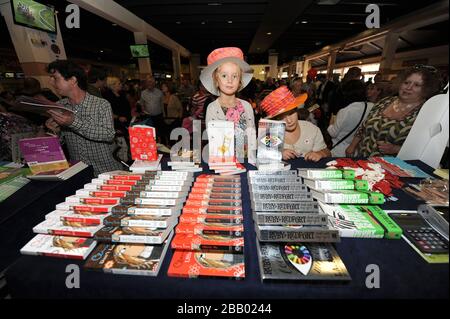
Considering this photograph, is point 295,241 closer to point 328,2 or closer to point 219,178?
point 219,178

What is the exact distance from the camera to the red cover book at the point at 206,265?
0.83 meters

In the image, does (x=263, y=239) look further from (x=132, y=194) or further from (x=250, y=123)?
(x=250, y=123)

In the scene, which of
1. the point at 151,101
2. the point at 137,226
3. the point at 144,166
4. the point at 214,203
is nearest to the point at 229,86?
the point at 144,166

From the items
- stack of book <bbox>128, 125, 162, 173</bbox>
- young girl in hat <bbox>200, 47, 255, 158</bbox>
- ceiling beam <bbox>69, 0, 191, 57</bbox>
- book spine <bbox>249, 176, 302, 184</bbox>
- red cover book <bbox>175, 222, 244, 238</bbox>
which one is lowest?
red cover book <bbox>175, 222, 244, 238</bbox>

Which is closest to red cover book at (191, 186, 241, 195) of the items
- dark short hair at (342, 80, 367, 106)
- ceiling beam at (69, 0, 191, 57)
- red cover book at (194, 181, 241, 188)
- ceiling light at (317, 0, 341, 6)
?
red cover book at (194, 181, 241, 188)

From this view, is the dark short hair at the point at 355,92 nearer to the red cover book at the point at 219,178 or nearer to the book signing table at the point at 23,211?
the red cover book at the point at 219,178

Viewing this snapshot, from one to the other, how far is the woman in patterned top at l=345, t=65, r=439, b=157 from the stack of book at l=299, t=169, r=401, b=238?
3.79ft

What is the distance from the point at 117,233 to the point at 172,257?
0.27m

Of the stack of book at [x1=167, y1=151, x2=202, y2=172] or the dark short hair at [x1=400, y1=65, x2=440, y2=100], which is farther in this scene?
the dark short hair at [x1=400, y1=65, x2=440, y2=100]

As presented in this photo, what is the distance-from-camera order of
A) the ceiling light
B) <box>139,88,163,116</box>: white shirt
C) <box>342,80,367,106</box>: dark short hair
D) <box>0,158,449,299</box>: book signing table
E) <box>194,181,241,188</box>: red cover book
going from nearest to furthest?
1. <box>0,158,449,299</box>: book signing table
2. <box>194,181,241,188</box>: red cover book
3. <box>342,80,367,106</box>: dark short hair
4. <box>139,88,163,116</box>: white shirt
5. the ceiling light

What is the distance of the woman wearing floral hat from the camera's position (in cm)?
170

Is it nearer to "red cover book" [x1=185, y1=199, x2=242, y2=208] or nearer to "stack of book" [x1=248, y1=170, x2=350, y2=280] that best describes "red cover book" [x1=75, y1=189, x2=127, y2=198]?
"red cover book" [x1=185, y1=199, x2=242, y2=208]

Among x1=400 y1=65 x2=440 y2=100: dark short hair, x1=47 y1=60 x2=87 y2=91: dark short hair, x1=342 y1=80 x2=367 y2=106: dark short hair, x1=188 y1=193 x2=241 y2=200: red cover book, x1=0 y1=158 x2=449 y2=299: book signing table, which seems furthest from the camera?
x1=342 y1=80 x2=367 y2=106: dark short hair

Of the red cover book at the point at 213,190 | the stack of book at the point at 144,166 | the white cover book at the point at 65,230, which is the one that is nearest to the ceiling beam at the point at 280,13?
the stack of book at the point at 144,166
